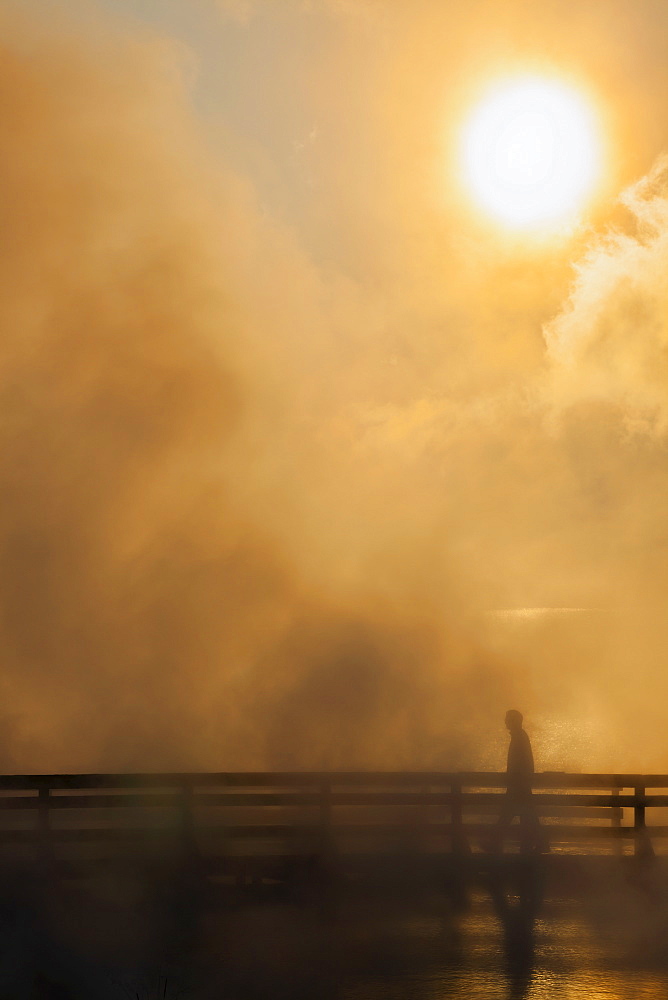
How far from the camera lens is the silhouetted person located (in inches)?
407

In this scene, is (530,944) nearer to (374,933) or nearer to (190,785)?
(374,933)

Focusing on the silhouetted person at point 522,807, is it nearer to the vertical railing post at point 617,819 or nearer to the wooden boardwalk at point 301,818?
the wooden boardwalk at point 301,818

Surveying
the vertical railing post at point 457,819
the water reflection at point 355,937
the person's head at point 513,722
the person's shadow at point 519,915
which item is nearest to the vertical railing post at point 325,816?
the water reflection at point 355,937

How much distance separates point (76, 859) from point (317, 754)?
32.0 m

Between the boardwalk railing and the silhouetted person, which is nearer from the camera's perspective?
the boardwalk railing

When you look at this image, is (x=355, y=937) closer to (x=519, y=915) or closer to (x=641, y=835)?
(x=519, y=915)

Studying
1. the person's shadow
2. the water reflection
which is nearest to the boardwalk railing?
the water reflection

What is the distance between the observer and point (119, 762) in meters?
43.1

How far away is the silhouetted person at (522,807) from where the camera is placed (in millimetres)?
10344

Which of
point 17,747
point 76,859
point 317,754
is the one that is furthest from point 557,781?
point 17,747

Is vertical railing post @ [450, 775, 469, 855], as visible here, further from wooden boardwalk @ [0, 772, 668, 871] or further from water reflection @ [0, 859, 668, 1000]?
water reflection @ [0, 859, 668, 1000]

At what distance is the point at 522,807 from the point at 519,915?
197 centimetres

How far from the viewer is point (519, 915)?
338 inches

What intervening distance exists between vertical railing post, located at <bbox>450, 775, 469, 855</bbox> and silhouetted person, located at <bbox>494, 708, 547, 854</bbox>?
36 cm
